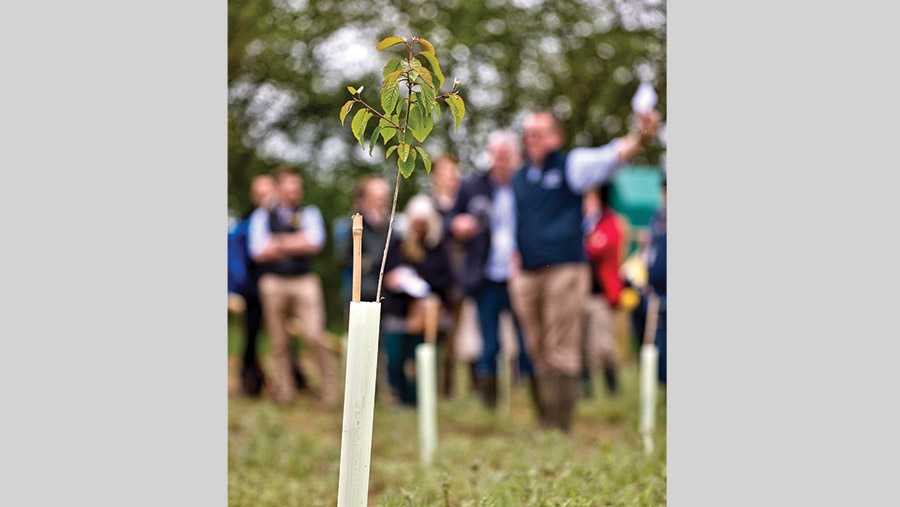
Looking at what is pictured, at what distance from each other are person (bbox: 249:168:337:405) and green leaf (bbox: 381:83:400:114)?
16.3 feet

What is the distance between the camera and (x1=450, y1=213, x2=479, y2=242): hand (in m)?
8.17

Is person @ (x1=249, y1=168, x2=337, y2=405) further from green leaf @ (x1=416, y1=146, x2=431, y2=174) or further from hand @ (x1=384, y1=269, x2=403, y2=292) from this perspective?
green leaf @ (x1=416, y1=146, x2=431, y2=174)

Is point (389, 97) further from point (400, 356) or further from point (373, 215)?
point (400, 356)

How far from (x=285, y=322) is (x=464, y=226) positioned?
2.15 metres

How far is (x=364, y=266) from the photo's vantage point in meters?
6.75

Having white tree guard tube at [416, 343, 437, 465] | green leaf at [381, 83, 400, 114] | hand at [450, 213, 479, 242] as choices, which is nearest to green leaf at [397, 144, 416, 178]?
green leaf at [381, 83, 400, 114]

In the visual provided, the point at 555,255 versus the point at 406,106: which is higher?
the point at 406,106

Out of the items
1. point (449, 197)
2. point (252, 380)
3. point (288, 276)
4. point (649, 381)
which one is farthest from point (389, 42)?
point (252, 380)

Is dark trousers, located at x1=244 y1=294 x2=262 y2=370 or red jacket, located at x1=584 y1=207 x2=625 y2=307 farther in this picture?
dark trousers, located at x1=244 y1=294 x2=262 y2=370

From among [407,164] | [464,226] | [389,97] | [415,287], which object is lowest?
[415,287]

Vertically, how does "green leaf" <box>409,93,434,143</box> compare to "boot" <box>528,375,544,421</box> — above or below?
above

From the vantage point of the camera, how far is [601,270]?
9.05 metres

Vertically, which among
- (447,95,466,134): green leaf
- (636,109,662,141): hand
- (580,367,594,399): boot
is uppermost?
(636,109,662,141): hand

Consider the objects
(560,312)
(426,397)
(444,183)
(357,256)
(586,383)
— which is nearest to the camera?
(357,256)
